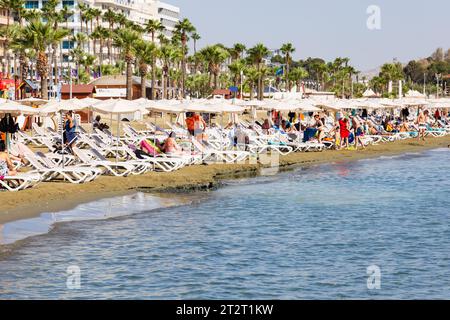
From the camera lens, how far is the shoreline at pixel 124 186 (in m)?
20.3

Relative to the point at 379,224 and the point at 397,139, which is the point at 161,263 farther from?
the point at 397,139

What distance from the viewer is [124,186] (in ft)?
79.8

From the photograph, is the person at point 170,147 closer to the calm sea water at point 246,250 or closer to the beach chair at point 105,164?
the beach chair at point 105,164

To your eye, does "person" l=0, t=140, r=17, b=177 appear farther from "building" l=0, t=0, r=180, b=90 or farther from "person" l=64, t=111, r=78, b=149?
"building" l=0, t=0, r=180, b=90

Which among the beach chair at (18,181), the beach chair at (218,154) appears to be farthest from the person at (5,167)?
the beach chair at (218,154)

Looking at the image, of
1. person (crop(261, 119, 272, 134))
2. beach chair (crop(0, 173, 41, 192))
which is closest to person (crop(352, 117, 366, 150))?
person (crop(261, 119, 272, 134))

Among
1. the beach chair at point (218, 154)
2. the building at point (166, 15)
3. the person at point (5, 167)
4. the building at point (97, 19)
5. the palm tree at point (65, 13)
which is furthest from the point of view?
the building at point (166, 15)

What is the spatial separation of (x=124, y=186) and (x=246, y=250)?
7814mm

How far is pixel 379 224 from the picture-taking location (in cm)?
2066

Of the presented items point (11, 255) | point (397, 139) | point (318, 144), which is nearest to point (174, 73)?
point (397, 139)

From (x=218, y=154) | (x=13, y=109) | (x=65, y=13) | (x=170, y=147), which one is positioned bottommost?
(x=218, y=154)

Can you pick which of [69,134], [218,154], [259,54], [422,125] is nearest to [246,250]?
[69,134]

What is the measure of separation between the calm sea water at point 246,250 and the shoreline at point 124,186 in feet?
2.29

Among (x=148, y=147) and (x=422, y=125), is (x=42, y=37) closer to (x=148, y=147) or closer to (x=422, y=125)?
(x=422, y=125)
